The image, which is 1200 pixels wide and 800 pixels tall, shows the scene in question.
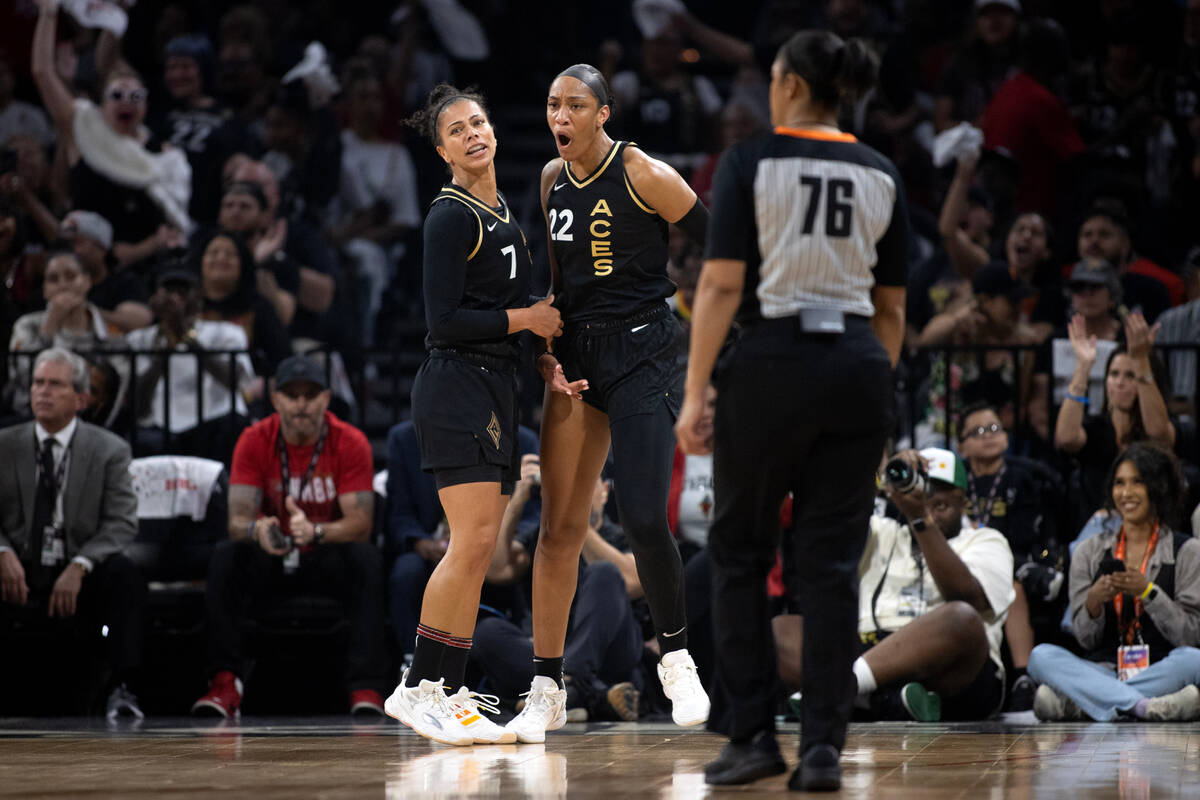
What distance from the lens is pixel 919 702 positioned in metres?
6.34

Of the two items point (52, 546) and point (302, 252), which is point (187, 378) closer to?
point (52, 546)

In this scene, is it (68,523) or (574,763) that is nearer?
(574,763)

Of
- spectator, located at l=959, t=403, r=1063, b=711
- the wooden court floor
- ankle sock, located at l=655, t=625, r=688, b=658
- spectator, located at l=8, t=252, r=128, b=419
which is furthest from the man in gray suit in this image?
spectator, located at l=959, t=403, r=1063, b=711

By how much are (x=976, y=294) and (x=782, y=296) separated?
484cm

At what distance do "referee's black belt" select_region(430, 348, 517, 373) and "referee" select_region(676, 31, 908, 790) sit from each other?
139cm

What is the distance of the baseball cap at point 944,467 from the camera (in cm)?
677

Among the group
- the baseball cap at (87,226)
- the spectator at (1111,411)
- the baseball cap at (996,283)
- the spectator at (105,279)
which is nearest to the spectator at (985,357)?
the baseball cap at (996,283)

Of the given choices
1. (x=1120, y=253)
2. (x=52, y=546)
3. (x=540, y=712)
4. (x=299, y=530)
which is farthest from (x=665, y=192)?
(x=1120, y=253)

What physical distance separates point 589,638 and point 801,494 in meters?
2.99

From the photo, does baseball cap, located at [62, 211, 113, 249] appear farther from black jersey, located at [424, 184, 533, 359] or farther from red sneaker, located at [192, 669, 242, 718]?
black jersey, located at [424, 184, 533, 359]

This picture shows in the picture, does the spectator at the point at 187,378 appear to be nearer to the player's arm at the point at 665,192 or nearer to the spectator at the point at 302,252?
the spectator at the point at 302,252

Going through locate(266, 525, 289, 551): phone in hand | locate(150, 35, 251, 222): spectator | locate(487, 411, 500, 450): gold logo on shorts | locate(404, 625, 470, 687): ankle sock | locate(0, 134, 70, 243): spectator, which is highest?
locate(150, 35, 251, 222): spectator

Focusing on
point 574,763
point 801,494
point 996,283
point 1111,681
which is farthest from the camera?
point 996,283

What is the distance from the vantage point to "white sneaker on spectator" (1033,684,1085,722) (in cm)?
635
